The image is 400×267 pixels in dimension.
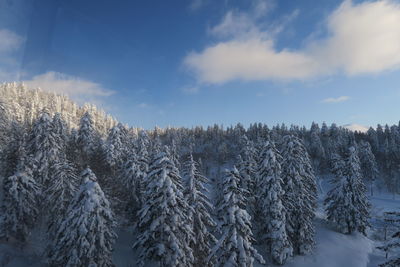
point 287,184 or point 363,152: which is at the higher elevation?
point 363,152

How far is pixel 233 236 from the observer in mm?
23453

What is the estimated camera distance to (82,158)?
167ft

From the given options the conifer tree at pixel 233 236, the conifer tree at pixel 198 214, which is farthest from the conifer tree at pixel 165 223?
the conifer tree at pixel 233 236

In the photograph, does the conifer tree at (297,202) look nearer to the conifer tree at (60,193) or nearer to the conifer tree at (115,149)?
the conifer tree at (60,193)

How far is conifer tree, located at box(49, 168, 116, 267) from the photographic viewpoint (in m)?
22.0

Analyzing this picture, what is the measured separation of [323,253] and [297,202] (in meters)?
8.19

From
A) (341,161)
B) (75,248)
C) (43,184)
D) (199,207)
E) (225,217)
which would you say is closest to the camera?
(75,248)

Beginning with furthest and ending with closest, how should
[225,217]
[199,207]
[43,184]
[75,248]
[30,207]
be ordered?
[43,184] < [30,207] < [199,207] < [225,217] < [75,248]

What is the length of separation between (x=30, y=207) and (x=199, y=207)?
2040 cm

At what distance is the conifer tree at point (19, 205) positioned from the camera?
107 feet

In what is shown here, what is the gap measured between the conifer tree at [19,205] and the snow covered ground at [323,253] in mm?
1765

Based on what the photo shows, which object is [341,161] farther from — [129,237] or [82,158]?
[82,158]

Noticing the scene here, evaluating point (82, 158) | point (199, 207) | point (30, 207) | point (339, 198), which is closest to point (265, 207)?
point (199, 207)

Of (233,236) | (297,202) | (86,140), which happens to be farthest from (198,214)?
(86,140)
